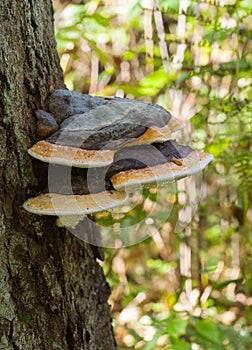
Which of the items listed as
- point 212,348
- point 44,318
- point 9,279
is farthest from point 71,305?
point 212,348

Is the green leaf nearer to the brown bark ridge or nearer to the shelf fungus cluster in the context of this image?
the brown bark ridge

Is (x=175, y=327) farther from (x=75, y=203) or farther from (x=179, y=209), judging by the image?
(x=179, y=209)

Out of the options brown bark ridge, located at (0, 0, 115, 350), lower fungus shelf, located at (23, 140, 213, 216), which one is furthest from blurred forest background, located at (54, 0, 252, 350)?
lower fungus shelf, located at (23, 140, 213, 216)

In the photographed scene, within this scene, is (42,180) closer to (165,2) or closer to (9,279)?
(9,279)

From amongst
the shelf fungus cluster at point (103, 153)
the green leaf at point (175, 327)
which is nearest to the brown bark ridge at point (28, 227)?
the shelf fungus cluster at point (103, 153)

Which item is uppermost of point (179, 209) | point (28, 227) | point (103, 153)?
point (103, 153)

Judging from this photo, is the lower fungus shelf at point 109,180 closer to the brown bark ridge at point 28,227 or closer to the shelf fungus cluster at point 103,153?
the shelf fungus cluster at point 103,153

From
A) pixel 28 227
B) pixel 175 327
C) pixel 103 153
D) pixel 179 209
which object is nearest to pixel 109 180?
pixel 103 153
